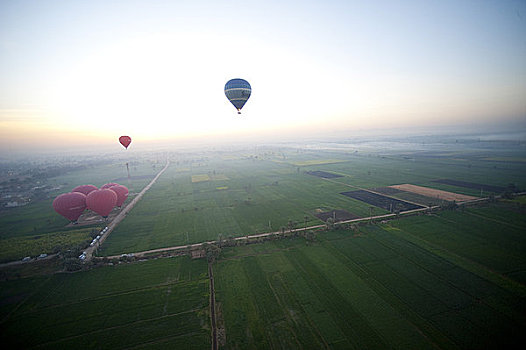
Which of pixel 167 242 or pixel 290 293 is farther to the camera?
pixel 167 242

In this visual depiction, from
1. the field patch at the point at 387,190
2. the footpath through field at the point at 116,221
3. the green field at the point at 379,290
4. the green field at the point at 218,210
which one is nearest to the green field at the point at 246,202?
the green field at the point at 218,210

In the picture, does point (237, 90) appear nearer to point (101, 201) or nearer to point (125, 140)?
point (101, 201)

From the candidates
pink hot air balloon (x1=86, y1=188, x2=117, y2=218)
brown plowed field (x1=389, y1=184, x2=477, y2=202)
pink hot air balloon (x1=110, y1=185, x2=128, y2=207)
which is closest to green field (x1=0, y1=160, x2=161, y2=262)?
pink hot air balloon (x1=86, y1=188, x2=117, y2=218)

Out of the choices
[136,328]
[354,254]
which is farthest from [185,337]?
[354,254]

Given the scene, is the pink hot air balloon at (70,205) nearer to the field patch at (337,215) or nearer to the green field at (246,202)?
the green field at (246,202)

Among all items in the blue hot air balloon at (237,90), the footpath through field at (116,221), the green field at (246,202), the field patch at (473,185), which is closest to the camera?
the footpath through field at (116,221)

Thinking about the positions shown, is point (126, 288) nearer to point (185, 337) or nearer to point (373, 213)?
point (185, 337)
